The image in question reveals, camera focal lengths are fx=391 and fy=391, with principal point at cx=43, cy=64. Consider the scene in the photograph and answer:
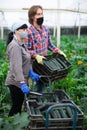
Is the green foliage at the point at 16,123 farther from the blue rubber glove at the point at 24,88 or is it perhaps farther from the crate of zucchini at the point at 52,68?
the crate of zucchini at the point at 52,68

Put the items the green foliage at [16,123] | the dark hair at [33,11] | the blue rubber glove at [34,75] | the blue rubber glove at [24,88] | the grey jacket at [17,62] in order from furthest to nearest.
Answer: the dark hair at [33,11] → the blue rubber glove at [34,75] → the grey jacket at [17,62] → the blue rubber glove at [24,88] → the green foliage at [16,123]

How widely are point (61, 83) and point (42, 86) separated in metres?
1.10

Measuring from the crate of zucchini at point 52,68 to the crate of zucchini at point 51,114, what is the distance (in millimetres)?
322

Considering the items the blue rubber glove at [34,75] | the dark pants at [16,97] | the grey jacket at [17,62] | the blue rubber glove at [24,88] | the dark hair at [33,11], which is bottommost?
the dark pants at [16,97]

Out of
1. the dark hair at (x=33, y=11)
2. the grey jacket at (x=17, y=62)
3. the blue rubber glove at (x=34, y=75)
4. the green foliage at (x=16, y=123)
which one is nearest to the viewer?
the green foliage at (x=16, y=123)

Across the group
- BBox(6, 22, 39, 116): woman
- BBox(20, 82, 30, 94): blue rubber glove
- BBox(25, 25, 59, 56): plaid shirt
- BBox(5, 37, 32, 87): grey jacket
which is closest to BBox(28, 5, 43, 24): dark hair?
BBox(25, 25, 59, 56): plaid shirt

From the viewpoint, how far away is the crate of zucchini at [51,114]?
370 centimetres

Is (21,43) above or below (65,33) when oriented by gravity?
above

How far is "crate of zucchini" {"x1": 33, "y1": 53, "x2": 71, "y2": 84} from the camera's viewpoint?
468 centimetres

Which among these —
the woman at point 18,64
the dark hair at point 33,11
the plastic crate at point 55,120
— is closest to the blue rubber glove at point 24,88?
the woman at point 18,64

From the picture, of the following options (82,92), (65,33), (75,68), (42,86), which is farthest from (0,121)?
(65,33)

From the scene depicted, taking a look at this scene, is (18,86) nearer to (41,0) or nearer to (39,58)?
(39,58)

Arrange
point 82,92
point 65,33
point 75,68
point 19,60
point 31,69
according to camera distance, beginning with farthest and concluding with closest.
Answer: point 65,33 → point 75,68 → point 82,92 → point 31,69 → point 19,60

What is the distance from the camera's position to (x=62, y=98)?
177 inches
